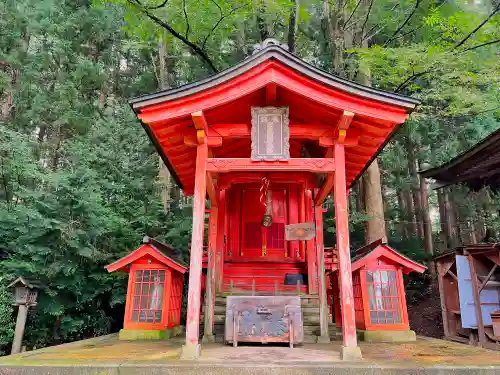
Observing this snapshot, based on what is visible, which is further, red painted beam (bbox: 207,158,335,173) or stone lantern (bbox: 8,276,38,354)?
stone lantern (bbox: 8,276,38,354)

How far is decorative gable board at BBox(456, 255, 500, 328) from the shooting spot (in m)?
8.91

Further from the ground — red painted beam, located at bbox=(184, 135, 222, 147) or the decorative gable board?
red painted beam, located at bbox=(184, 135, 222, 147)

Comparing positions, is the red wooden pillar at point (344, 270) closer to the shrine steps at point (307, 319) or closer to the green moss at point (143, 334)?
the shrine steps at point (307, 319)

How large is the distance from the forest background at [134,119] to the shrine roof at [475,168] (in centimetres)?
182

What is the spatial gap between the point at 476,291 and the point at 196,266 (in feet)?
25.2

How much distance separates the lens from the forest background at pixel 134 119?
32.6ft

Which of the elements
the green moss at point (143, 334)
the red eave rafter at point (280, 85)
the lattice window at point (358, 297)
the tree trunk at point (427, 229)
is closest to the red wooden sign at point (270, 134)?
the red eave rafter at point (280, 85)

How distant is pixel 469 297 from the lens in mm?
9086

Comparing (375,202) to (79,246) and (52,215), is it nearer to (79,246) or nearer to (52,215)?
(79,246)

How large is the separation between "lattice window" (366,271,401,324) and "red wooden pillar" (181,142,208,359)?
507 centimetres

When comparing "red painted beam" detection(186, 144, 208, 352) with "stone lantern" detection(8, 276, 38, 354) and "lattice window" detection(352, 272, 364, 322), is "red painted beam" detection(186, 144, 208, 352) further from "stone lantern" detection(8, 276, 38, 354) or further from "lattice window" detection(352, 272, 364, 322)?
"stone lantern" detection(8, 276, 38, 354)

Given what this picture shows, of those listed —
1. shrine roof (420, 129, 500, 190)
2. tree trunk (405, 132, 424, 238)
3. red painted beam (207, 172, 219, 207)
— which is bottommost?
red painted beam (207, 172, 219, 207)

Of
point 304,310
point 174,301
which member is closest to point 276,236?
point 304,310

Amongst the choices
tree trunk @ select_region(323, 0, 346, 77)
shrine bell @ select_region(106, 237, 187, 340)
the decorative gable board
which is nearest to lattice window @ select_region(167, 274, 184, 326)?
shrine bell @ select_region(106, 237, 187, 340)
